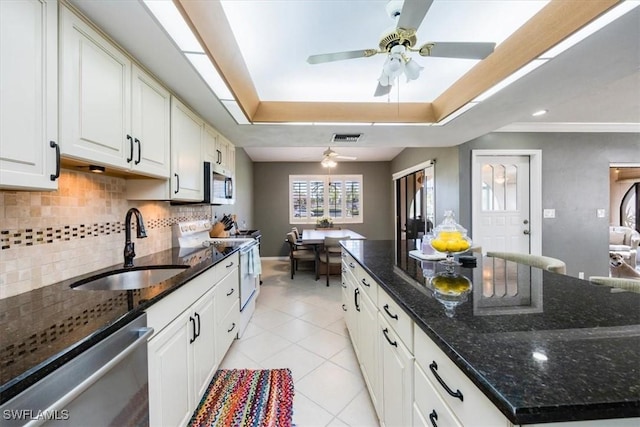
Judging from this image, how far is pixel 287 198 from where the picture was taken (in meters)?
6.83

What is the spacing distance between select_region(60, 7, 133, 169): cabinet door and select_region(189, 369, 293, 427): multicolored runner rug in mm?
1578

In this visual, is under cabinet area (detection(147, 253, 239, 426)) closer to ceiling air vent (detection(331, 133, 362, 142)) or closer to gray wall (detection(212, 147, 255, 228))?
ceiling air vent (detection(331, 133, 362, 142))

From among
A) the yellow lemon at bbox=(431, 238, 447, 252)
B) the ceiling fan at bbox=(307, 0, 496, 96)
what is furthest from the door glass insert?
the yellow lemon at bbox=(431, 238, 447, 252)

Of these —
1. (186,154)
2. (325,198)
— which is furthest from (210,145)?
(325,198)

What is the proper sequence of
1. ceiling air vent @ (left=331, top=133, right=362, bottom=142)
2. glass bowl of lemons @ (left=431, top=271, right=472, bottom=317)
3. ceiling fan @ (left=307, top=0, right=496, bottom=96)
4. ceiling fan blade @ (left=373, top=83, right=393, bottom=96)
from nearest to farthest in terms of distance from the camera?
glass bowl of lemons @ (left=431, top=271, right=472, bottom=317) → ceiling fan @ (left=307, top=0, right=496, bottom=96) → ceiling fan blade @ (left=373, top=83, right=393, bottom=96) → ceiling air vent @ (left=331, top=133, right=362, bottom=142)

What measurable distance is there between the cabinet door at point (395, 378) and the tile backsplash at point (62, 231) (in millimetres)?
1673

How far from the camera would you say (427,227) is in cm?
497

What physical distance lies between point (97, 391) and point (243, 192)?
4834 mm

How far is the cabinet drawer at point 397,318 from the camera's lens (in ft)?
3.24

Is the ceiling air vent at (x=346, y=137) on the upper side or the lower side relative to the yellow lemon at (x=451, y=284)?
upper

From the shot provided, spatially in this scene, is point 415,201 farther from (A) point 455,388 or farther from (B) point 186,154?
(A) point 455,388

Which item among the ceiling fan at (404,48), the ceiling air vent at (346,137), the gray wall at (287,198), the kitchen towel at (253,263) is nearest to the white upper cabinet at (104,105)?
the ceiling fan at (404,48)

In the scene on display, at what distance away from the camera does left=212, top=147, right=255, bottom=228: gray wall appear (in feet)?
15.8

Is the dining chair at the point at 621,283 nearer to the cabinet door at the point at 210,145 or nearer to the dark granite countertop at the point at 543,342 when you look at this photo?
the dark granite countertop at the point at 543,342
